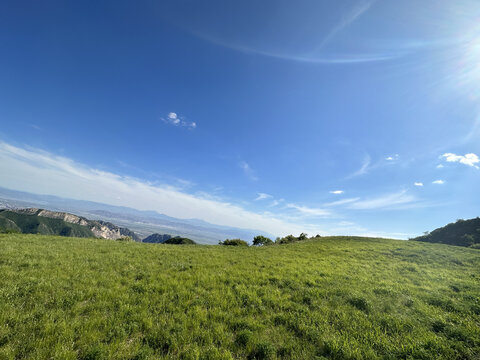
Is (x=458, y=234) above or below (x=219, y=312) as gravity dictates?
above

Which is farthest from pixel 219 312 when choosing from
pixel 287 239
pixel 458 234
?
pixel 458 234

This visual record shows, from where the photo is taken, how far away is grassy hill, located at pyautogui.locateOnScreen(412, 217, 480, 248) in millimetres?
37875

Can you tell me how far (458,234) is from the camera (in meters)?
42.6

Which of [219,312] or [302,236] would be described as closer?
[219,312]

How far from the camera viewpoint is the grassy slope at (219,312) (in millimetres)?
6039

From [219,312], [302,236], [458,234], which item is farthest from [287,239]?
[458,234]

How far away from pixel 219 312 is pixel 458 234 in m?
62.9

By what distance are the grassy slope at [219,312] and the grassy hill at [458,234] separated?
37559 mm

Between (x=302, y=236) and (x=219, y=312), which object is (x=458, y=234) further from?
(x=219, y=312)

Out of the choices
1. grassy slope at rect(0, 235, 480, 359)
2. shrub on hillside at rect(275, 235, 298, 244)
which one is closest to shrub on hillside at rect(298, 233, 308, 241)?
shrub on hillside at rect(275, 235, 298, 244)

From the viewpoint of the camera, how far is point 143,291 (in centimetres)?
970

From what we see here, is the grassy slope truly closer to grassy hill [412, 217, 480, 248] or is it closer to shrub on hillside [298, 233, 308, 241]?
shrub on hillside [298, 233, 308, 241]

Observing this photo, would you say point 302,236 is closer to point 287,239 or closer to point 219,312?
point 287,239

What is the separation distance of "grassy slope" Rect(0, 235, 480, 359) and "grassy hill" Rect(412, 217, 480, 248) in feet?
123
